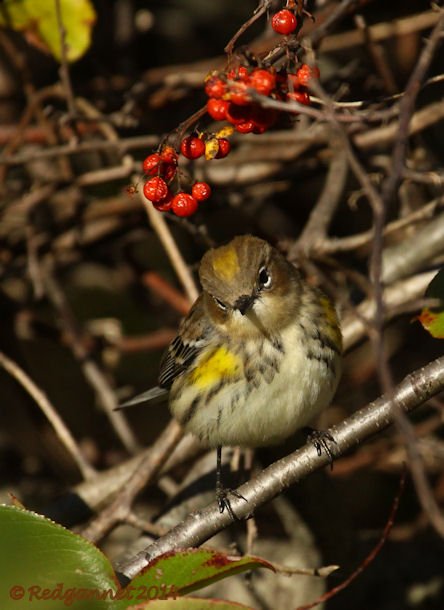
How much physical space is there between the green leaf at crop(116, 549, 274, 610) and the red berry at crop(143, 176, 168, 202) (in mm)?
888

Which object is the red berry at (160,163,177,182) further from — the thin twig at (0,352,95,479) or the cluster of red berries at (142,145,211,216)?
the thin twig at (0,352,95,479)

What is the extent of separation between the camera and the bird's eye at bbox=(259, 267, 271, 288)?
3.41 m

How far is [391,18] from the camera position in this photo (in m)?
4.65

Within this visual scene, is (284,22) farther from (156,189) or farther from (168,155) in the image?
(156,189)

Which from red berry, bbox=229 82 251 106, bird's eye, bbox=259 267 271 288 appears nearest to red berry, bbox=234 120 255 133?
red berry, bbox=229 82 251 106

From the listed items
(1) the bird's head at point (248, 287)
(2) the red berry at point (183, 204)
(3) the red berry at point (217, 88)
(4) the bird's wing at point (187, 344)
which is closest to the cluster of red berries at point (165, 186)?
(2) the red berry at point (183, 204)

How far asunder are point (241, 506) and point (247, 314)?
0.86 metres

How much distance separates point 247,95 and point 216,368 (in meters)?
1.64

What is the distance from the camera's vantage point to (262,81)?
201 cm

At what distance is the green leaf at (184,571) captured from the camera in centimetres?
205

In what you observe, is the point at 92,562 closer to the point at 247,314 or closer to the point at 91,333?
the point at 247,314

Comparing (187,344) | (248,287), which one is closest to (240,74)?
(248,287)

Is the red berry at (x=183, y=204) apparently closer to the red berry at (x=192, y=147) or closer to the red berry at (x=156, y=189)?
the red berry at (x=156, y=189)

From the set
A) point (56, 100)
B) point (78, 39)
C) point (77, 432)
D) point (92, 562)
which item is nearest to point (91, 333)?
point (77, 432)
